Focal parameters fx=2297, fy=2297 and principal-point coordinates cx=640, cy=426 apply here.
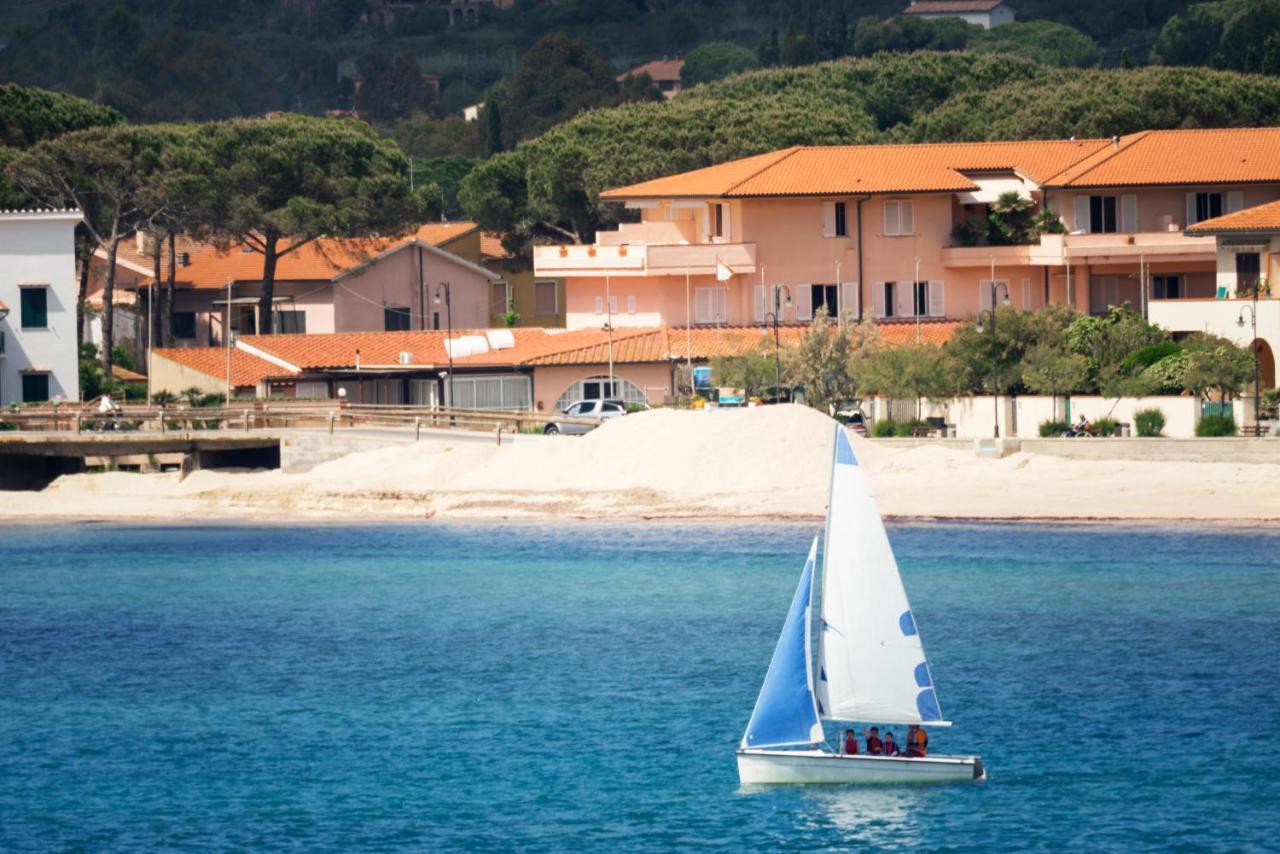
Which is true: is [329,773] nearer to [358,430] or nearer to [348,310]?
[358,430]

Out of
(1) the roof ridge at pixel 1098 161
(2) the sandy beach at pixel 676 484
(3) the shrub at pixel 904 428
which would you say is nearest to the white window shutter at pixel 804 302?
(1) the roof ridge at pixel 1098 161

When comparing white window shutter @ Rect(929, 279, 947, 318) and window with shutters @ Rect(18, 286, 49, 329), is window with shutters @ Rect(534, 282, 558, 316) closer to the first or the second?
white window shutter @ Rect(929, 279, 947, 318)

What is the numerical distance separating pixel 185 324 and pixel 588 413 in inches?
1365

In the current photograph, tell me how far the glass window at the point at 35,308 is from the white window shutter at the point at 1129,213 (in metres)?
45.0

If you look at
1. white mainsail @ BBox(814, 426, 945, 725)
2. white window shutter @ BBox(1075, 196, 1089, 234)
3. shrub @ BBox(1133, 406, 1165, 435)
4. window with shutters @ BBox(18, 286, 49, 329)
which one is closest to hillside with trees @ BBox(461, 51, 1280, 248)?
white window shutter @ BBox(1075, 196, 1089, 234)

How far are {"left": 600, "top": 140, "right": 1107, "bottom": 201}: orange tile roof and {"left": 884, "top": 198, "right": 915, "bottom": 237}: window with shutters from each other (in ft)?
2.98

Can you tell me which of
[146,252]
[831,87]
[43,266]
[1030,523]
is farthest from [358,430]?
[831,87]

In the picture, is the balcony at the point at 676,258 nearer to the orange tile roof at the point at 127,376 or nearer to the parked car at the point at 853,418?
the parked car at the point at 853,418

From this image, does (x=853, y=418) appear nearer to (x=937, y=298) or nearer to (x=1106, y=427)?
(x=1106, y=427)

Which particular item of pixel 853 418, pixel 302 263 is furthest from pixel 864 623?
pixel 302 263

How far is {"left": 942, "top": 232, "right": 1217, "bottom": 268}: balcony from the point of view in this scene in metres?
96.8

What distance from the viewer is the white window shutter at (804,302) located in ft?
331

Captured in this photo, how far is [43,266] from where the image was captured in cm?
9181

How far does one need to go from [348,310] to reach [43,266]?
2233 cm
